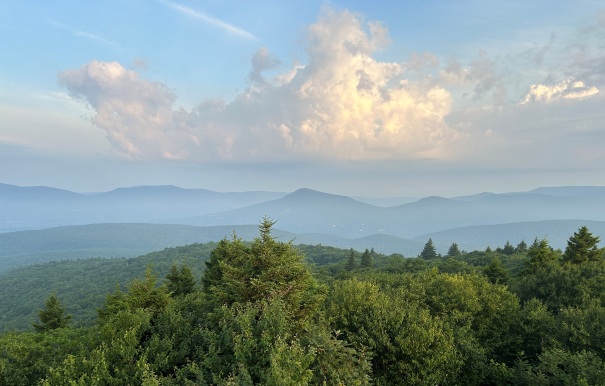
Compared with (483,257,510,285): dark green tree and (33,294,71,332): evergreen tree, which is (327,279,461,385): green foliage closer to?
(483,257,510,285): dark green tree

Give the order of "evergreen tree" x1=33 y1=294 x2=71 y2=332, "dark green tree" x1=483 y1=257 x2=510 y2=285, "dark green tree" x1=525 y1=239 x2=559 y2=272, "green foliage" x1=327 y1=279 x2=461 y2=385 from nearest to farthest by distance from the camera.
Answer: "green foliage" x1=327 y1=279 x2=461 y2=385, "evergreen tree" x1=33 y1=294 x2=71 y2=332, "dark green tree" x1=525 y1=239 x2=559 y2=272, "dark green tree" x1=483 y1=257 x2=510 y2=285

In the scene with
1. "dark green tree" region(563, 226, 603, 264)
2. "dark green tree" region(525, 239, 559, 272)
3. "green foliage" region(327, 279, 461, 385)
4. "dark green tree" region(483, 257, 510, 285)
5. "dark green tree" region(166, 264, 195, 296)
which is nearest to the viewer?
"green foliage" region(327, 279, 461, 385)

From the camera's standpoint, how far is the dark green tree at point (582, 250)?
46281 mm

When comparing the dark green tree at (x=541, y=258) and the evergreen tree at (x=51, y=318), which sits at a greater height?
the dark green tree at (x=541, y=258)

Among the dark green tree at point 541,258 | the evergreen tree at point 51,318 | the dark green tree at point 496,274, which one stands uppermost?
the dark green tree at point 541,258

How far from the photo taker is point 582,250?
4675 cm

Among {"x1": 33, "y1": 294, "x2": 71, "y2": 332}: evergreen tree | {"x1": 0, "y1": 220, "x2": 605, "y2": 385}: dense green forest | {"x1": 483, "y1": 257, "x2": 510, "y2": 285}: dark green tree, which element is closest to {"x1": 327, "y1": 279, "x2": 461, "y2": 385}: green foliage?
{"x1": 0, "y1": 220, "x2": 605, "y2": 385}: dense green forest

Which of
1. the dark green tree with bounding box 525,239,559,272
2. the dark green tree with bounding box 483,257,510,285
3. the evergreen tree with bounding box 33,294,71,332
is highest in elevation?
the dark green tree with bounding box 525,239,559,272

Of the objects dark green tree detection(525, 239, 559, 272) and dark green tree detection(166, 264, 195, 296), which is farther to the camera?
dark green tree detection(525, 239, 559, 272)

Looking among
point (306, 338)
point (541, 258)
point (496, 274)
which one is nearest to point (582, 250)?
point (541, 258)

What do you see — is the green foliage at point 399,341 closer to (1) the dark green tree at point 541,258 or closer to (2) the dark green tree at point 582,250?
(1) the dark green tree at point 541,258

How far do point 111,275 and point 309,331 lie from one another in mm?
219527

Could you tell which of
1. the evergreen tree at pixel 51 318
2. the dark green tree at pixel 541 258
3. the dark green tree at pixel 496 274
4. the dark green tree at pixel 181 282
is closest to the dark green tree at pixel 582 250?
the dark green tree at pixel 541 258

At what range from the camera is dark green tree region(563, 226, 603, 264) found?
46.3m
